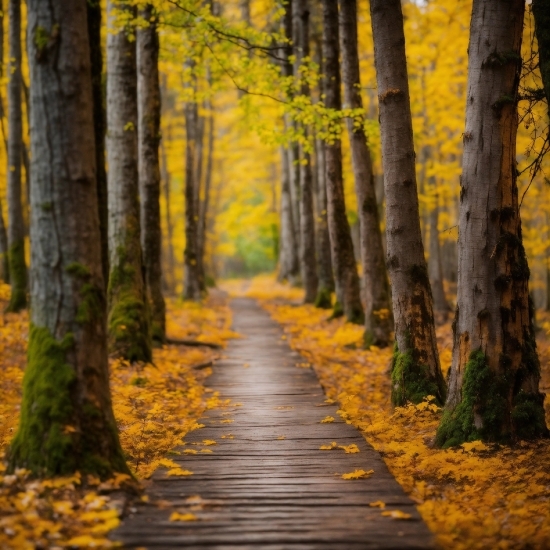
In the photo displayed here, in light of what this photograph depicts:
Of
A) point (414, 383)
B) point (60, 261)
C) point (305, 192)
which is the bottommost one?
point (414, 383)

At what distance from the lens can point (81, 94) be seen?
16.0ft

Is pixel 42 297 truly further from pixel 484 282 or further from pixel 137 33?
pixel 137 33

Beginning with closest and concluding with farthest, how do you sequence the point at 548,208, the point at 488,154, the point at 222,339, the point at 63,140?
the point at 63,140 < the point at 488,154 < the point at 222,339 < the point at 548,208

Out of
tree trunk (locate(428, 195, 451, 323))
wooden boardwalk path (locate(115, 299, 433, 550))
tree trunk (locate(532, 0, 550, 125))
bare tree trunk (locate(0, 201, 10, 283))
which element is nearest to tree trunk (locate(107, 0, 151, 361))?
wooden boardwalk path (locate(115, 299, 433, 550))

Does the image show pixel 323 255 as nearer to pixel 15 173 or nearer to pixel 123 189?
pixel 15 173

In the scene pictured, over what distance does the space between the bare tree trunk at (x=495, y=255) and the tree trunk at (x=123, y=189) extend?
6.68 metres

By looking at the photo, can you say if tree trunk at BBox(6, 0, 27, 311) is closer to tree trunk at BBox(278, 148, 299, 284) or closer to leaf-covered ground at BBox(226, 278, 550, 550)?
leaf-covered ground at BBox(226, 278, 550, 550)

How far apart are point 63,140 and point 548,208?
19018 millimetres

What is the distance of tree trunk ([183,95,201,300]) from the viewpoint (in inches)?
855

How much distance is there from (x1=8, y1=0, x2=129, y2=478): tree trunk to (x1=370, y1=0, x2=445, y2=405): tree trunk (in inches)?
168

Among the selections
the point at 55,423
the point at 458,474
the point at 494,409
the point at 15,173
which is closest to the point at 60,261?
the point at 55,423

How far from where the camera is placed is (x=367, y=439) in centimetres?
702

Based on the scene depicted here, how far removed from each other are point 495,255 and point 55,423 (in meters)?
4.51

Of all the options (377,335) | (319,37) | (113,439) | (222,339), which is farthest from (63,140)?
(319,37)
